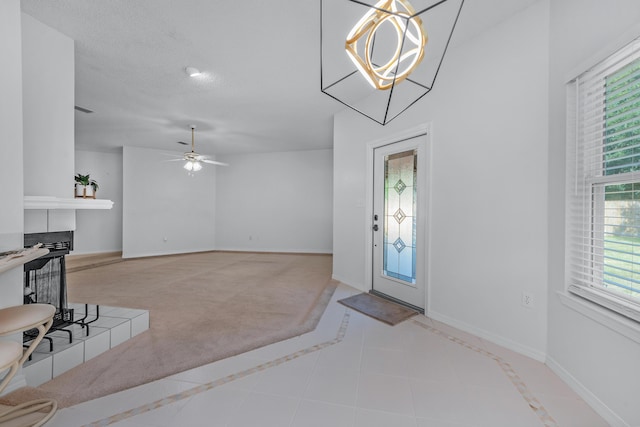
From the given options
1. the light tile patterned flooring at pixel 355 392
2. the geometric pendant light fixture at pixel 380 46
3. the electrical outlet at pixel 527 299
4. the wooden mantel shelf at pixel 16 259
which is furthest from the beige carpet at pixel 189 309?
the geometric pendant light fixture at pixel 380 46

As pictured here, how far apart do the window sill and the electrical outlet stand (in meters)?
0.23

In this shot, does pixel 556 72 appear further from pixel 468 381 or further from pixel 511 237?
pixel 468 381

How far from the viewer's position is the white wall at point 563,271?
4.42ft

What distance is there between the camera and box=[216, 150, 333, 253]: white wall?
6.79 m

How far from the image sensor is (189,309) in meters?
3.02

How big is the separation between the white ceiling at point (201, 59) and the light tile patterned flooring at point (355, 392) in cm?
262

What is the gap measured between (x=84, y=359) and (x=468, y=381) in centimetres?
270

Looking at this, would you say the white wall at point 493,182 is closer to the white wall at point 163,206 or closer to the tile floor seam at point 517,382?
the tile floor seam at point 517,382

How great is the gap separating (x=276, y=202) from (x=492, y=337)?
18.5 feet

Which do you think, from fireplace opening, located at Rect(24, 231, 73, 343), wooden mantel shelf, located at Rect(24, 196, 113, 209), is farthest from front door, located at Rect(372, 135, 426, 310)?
fireplace opening, located at Rect(24, 231, 73, 343)

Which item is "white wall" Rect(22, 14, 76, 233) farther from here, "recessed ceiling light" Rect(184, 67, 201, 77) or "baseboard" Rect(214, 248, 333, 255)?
"baseboard" Rect(214, 248, 333, 255)

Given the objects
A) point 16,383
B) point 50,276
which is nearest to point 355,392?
point 16,383

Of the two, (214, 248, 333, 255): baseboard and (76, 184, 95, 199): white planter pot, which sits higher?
(76, 184, 95, 199): white planter pot

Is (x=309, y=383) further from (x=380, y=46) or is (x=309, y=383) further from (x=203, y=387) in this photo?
(x=380, y=46)
